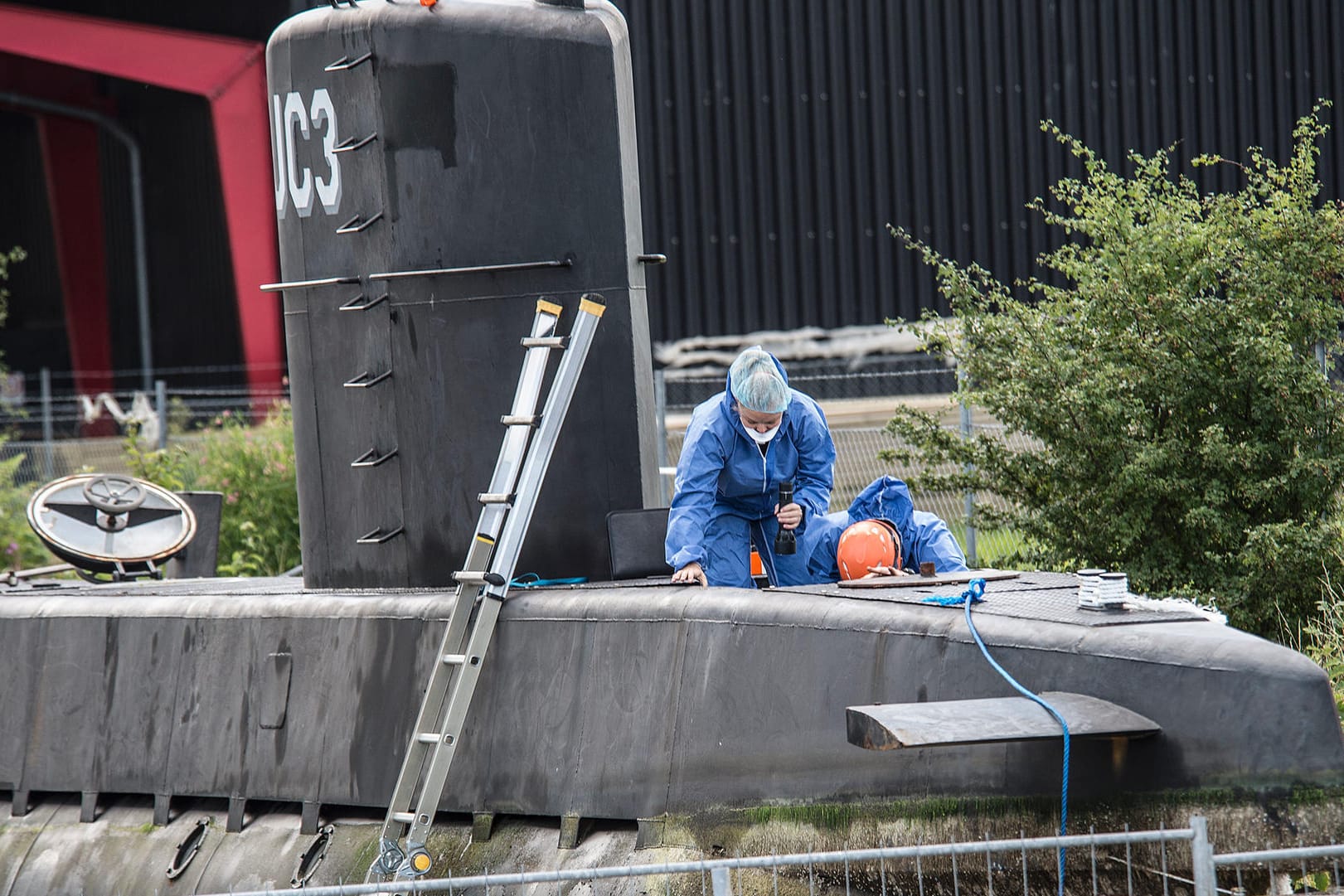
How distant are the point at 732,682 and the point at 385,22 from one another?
3470mm

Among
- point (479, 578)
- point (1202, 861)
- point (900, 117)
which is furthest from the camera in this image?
point (900, 117)

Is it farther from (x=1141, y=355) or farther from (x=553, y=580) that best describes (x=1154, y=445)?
(x=553, y=580)

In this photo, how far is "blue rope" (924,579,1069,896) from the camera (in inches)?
183

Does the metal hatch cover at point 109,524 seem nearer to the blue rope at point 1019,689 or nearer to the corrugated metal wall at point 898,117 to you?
the blue rope at point 1019,689

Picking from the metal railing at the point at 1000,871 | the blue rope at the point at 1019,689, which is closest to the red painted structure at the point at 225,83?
the blue rope at the point at 1019,689

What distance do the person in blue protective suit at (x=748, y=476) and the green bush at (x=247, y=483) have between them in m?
9.58

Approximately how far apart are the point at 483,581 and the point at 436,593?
596 mm

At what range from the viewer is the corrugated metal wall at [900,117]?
1889cm

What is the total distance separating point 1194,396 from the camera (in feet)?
30.5

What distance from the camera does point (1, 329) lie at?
29.3 metres

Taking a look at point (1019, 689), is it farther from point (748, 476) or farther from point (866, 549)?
point (748, 476)

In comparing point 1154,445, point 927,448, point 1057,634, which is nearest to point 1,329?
point 927,448

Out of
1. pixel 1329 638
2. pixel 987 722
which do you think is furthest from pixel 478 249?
pixel 1329 638

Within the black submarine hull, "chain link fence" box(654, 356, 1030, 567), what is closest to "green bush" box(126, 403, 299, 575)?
"chain link fence" box(654, 356, 1030, 567)
